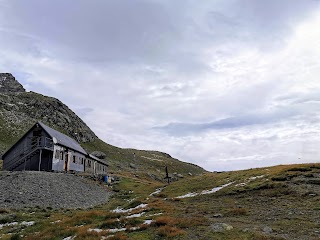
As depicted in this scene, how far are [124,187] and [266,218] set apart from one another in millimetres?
52809

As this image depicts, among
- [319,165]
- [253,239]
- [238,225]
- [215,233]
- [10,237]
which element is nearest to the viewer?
[253,239]

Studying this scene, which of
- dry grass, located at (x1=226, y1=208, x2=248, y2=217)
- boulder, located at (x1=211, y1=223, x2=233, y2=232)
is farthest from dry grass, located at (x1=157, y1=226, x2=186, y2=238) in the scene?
dry grass, located at (x1=226, y1=208, x2=248, y2=217)

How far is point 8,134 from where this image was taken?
421 ft

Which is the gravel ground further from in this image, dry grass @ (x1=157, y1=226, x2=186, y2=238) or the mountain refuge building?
dry grass @ (x1=157, y1=226, x2=186, y2=238)

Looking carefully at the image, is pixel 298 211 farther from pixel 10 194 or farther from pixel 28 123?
pixel 28 123

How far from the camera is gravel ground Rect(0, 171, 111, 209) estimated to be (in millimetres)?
39594

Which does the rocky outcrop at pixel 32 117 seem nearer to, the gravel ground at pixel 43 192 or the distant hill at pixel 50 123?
the distant hill at pixel 50 123

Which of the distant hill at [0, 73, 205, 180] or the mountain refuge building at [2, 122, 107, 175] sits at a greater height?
the distant hill at [0, 73, 205, 180]

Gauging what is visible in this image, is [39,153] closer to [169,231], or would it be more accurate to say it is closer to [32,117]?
[169,231]

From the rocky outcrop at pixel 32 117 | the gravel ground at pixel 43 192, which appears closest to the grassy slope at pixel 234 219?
the gravel ground at pixel 43 192

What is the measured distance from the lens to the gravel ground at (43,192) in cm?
3959

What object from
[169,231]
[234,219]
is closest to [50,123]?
[234,219]

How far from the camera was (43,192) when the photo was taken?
44719 mm

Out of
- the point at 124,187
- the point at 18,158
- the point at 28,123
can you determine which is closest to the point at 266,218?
the point at 124,187
